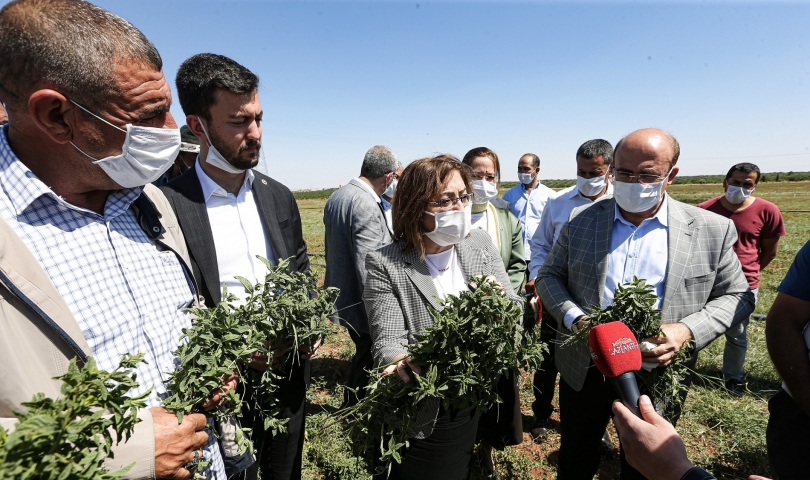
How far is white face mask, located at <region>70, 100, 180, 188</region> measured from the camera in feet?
6.00

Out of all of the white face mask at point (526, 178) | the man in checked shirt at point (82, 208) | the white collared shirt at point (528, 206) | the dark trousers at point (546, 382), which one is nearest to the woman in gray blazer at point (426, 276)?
the man in checked shirt at point (82, 208)

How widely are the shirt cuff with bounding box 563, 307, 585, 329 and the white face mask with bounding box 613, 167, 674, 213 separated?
0.83 metres

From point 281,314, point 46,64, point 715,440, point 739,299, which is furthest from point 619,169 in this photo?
point 715,440

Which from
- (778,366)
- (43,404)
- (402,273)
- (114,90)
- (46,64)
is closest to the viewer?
(43,404)

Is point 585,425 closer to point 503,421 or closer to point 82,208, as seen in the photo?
Result: point 503,421

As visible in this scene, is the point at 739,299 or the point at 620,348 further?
the point at 739,299

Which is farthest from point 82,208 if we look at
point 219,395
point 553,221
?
point 553,221

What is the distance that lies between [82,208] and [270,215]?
140 cm

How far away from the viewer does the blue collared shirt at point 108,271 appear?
163cm

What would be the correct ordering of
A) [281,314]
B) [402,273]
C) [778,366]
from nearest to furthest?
[281,314], [778,366], [402,273]

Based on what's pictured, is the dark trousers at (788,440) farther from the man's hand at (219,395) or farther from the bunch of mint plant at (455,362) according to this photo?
the man's hand at (219,395)

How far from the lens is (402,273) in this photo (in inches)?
108

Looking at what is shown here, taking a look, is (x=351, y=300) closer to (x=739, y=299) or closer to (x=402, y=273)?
(x=402, y=273)

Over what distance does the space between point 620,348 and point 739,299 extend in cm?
163
